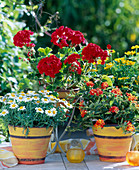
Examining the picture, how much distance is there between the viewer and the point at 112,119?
2176 millimetres

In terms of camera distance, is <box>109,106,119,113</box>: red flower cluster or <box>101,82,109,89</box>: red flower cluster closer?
<box>109,106,119,113</box>: red flower cluster

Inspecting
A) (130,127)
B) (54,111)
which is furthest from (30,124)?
(130,127)

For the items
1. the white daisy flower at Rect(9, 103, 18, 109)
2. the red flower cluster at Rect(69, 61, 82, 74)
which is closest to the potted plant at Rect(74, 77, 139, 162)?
the red flower cluster at Rect(69, 61, 82, 74)

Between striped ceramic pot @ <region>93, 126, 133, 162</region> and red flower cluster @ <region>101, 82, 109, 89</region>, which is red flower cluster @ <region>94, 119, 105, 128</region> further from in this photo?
red flower cluster @ <region>101, 82, 109, 89</region>

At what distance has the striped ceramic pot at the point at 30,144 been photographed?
213cm

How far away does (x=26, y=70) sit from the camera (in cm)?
361

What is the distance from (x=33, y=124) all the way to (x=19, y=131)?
0.10m

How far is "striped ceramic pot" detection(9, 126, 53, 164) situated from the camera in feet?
7.00

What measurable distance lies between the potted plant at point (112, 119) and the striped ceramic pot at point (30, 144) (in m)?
0.28

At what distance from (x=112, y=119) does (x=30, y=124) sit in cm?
56

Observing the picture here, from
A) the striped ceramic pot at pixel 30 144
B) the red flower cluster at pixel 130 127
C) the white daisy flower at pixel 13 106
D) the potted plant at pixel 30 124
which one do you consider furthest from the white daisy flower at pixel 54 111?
the red flower cluster at pixel 130 127

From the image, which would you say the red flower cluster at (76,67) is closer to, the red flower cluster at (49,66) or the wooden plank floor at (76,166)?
the red flower cluster at (49,66)

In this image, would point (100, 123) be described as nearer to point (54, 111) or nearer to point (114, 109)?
point (114, 109)

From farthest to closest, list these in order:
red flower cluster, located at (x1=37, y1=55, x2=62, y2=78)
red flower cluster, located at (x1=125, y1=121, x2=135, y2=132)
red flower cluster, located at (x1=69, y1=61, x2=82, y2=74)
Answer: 1. red flower cluster, located at (x1=69, y1=61, x2=82, y2=74)
2. red flower cluster, located at (x1=37, y1=55, x2=62, y2=78)
3. red flower cluster, located at (x1=125, y1=121, x2=135, y2=132)
